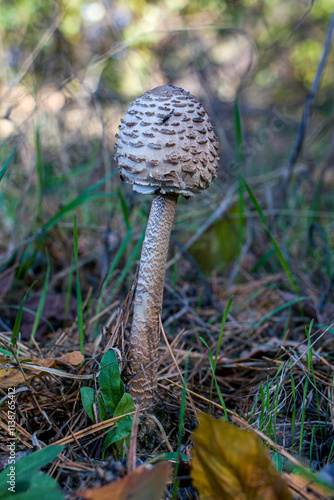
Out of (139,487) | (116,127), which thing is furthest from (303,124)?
(139,487)

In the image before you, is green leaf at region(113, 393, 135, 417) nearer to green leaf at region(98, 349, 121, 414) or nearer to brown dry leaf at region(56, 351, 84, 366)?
green leaf at region(98, 349, 121, 414)

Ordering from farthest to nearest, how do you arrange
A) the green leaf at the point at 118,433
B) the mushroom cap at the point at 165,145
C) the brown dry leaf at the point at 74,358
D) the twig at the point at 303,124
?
the twig at the point at 303,124 → the brown dry leaf at the point at 74,358 → the mushroom cap at the point at 165,145 → the green leaf at the point at 118,433

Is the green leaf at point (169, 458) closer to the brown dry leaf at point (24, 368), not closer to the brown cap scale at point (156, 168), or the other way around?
the brown cap scale at point (156, 168)

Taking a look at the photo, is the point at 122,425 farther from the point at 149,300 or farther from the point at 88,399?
the point at 149,300

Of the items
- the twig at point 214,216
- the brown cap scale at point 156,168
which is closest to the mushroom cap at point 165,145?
the brown cap scale at point 156,168

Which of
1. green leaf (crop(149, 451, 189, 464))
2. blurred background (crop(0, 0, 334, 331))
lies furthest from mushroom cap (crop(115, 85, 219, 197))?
green leaf (crop(149, 451, 189, 464))

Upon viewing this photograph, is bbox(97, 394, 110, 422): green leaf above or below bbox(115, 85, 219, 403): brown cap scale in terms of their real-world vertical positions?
below
